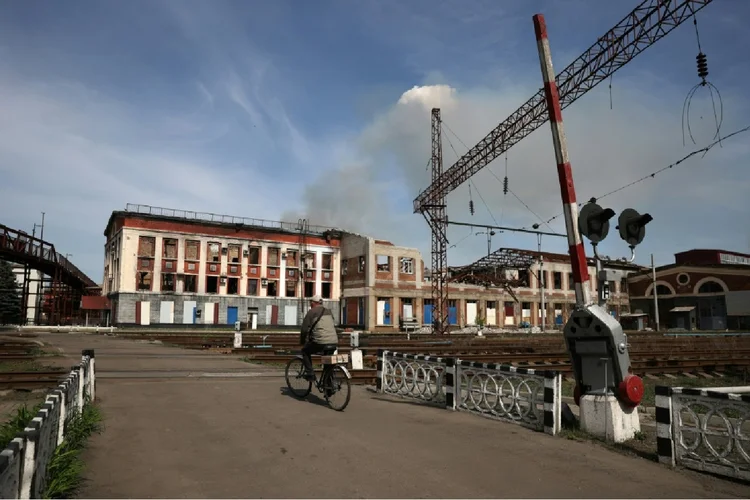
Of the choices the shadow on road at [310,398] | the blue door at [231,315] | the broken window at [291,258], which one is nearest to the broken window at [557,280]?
the broken window at [291,258]

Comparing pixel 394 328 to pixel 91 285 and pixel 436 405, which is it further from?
pixel 91 285

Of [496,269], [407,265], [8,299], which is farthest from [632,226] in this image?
[8,299]

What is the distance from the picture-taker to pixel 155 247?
47125 mm

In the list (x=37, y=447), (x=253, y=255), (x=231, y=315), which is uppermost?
(x=253, y=255)

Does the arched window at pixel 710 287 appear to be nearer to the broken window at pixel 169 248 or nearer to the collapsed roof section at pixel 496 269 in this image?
the collapsed roof section at pixel 496 269

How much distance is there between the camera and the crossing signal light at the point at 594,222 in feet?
23.7

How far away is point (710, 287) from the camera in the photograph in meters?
59.7

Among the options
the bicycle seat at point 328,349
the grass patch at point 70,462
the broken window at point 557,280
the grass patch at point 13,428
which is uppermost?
the broken window at point 557,280

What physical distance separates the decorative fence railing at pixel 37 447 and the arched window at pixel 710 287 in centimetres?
6814

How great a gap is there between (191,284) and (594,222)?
4613 cm

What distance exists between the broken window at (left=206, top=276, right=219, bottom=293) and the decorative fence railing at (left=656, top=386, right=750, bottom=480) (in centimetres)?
4761

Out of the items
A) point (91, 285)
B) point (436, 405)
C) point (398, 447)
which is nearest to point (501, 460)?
point (398, 447)

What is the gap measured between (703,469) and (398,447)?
3188 millimetres

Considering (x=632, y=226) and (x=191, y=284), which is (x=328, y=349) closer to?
(x=632, y=226)
